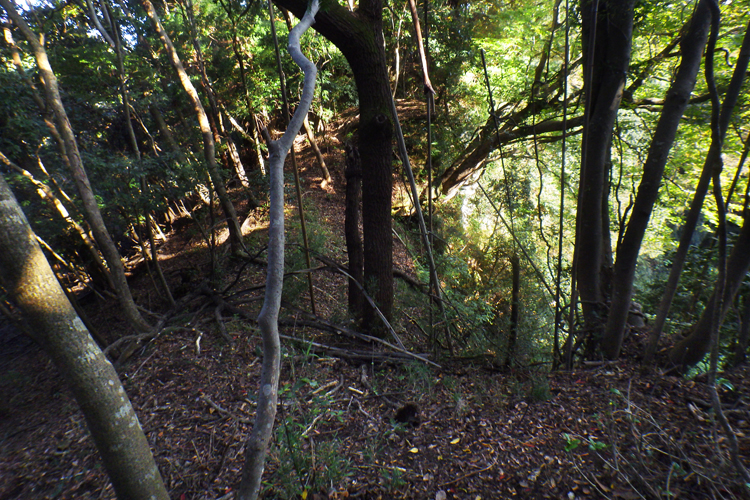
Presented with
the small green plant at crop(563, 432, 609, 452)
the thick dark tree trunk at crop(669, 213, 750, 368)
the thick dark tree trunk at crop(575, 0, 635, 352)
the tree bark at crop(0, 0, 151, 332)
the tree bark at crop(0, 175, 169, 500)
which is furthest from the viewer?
the tree bark at crop(0, 0, 151, 332)

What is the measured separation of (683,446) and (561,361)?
5.10 feet

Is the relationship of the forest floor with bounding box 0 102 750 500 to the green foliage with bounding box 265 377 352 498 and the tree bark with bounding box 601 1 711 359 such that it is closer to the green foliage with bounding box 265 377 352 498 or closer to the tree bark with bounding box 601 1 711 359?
the green foliage with bounding box 265 377 352 498

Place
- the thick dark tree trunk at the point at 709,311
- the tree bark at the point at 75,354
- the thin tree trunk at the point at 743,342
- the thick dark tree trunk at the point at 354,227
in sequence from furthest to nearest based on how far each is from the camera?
the thick dark tree trunk at the point at 354,227 < the thin tree trunk at the point at 743,342 < the thick dark tree trunk at the point at 709,311 < the tree bark at the point at 75,354

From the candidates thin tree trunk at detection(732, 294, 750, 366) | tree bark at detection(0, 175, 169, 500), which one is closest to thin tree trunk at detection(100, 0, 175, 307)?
tree bark at detection(0, 175, 169, 500)

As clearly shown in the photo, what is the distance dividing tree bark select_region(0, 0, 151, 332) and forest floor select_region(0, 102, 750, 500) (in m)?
0.84

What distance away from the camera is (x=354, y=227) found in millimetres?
4223

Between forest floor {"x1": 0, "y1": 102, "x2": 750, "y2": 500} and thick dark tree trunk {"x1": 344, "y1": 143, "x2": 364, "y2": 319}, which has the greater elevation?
thick dark tree trunk {"x1": 344, "y1": 143, "x2": 364, "y2": 319}

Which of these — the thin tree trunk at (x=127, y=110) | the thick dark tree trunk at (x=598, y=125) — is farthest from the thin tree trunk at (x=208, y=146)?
the thick dark tree trunk at (x=598, y=125)

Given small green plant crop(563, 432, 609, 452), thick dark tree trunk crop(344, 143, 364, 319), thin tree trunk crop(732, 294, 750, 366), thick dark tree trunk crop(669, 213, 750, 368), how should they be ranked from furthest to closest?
thick dark tree trunk crop(344, 143, 364, 319), thin tree trunk crop(732, 294, 750, 366), thick dark tree trunk crop(669, 213, 750, 368), small green plant crop(563, 432, 609, 452)

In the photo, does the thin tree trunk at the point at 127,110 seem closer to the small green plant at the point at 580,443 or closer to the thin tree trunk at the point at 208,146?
the thin tree trunk at the point at 208,146

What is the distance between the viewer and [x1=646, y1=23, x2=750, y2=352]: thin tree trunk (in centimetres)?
199

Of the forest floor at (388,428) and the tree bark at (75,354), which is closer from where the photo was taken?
the tree bark at (75,354)

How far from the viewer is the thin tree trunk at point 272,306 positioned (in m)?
1.41

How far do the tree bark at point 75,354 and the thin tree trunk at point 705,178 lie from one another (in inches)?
123
